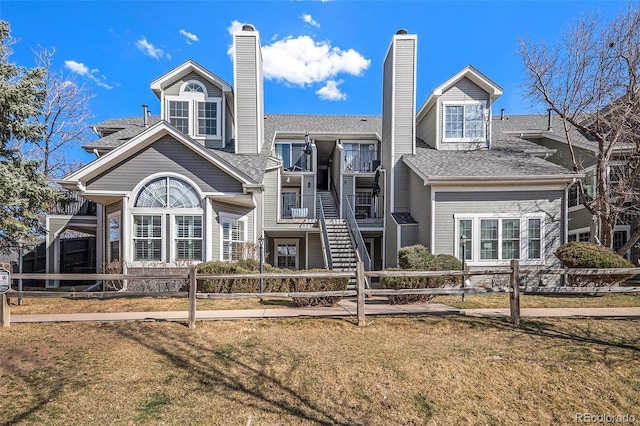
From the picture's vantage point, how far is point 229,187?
11.0 metres

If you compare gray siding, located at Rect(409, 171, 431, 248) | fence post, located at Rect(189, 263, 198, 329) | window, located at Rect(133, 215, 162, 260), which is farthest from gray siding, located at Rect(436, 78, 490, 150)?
fence post, located at Rect(189, 263, 198, 329)

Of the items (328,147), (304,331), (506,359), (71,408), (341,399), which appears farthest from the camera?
(328,147)

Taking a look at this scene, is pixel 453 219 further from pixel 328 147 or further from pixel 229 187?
pixel 328 147

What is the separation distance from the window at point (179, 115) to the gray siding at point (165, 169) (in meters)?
4.13

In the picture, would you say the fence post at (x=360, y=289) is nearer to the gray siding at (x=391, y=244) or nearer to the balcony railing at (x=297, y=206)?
the gray siding at (x=391, y=244)

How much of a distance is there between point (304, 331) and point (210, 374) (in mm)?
2134

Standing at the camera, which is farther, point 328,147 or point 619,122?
point 328,147

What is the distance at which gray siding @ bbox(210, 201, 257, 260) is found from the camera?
36.6ft

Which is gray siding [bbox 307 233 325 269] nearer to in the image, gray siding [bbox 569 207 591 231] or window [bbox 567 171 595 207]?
window [bbox 567 171 595 207]

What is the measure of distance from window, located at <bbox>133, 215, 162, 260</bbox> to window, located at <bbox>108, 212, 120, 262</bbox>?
0.95 metres

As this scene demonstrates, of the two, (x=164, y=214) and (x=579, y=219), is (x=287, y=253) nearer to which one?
(x=164, y=214)

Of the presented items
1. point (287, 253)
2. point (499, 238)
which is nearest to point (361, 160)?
point (287, 253)

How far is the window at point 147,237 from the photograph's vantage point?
A: 35.2 feet

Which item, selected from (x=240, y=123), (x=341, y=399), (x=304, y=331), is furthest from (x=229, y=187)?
(x=341, y=399)
